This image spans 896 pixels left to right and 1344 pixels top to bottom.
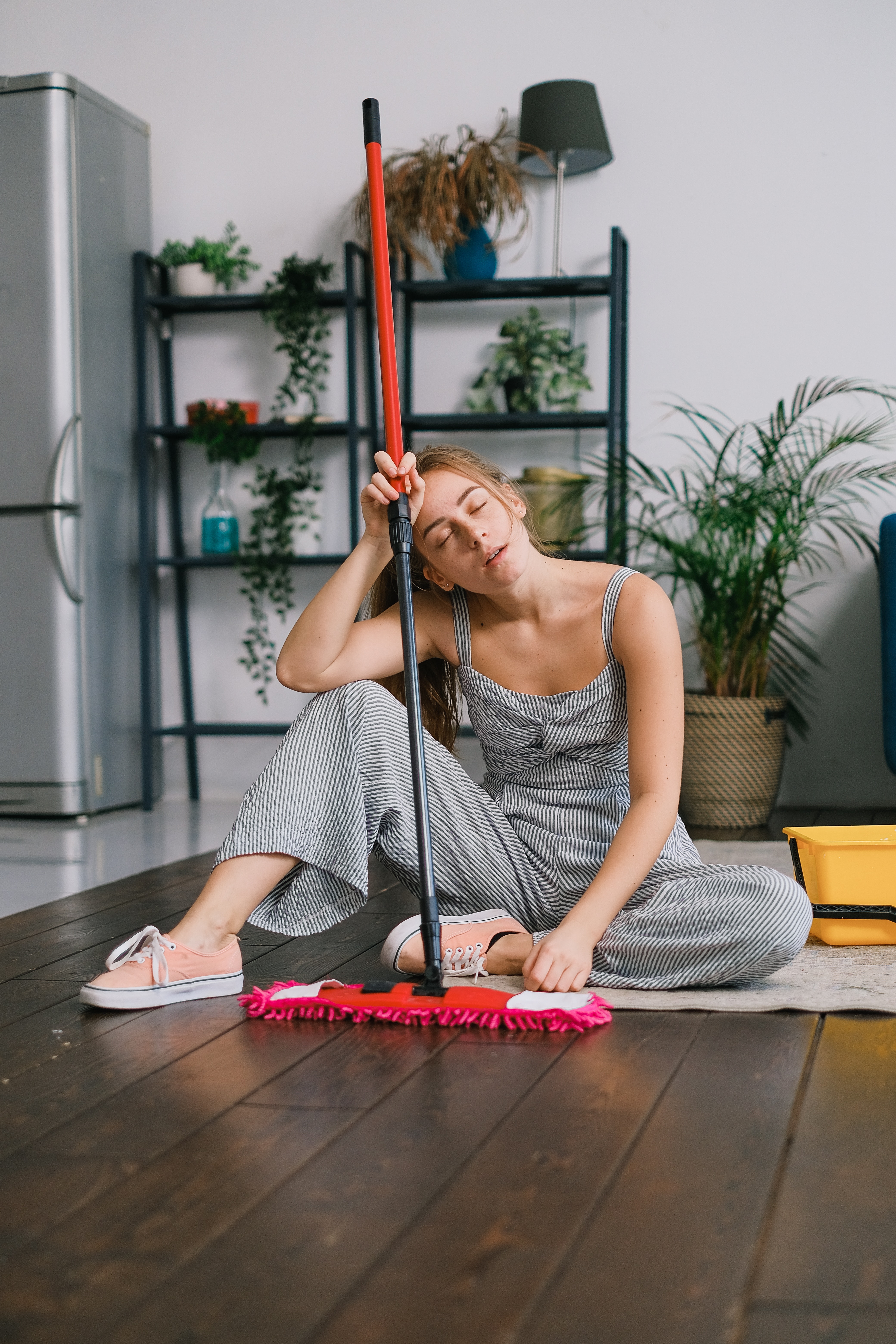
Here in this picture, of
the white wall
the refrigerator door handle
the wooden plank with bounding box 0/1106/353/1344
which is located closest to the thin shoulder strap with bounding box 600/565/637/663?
the wooden plank with bounding box 0/1106/353/1344

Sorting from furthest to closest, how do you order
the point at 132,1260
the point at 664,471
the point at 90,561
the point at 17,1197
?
the point at 90,561, the point at 664,471, the point at 17,1197, the point at 132,1260

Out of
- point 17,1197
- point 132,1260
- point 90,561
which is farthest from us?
point 90,561

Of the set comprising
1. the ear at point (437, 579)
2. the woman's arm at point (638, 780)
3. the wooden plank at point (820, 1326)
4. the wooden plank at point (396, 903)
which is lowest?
the wooden plank at point (396, 903)

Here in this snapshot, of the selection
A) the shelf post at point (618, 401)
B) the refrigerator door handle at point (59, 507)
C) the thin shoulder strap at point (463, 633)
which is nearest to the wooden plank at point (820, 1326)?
the thin shoulder strap at point (463, 633)

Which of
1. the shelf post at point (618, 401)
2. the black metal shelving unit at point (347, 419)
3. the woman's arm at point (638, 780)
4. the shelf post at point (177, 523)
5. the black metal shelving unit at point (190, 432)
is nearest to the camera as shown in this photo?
the woman's arm at point (638, 780)

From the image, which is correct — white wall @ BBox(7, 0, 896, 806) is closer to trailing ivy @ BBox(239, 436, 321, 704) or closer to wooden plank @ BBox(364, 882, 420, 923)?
trailing ivy @ BBox(239, 436, 321, 704)

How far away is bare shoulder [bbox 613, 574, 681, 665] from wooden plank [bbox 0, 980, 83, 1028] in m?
0.81

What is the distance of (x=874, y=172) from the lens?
139 inches

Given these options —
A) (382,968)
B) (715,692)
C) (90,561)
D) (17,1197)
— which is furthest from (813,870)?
(90,561)

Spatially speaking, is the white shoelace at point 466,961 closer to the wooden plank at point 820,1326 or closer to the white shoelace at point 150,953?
the white shoelace at point 150,953

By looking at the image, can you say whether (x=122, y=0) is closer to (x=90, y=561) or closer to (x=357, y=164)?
(x=357, y=164)

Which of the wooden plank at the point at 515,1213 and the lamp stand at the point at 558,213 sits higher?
the lamp stand at the point at 558,213

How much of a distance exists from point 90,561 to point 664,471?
5.27 feet

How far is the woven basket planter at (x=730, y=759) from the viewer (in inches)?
128
